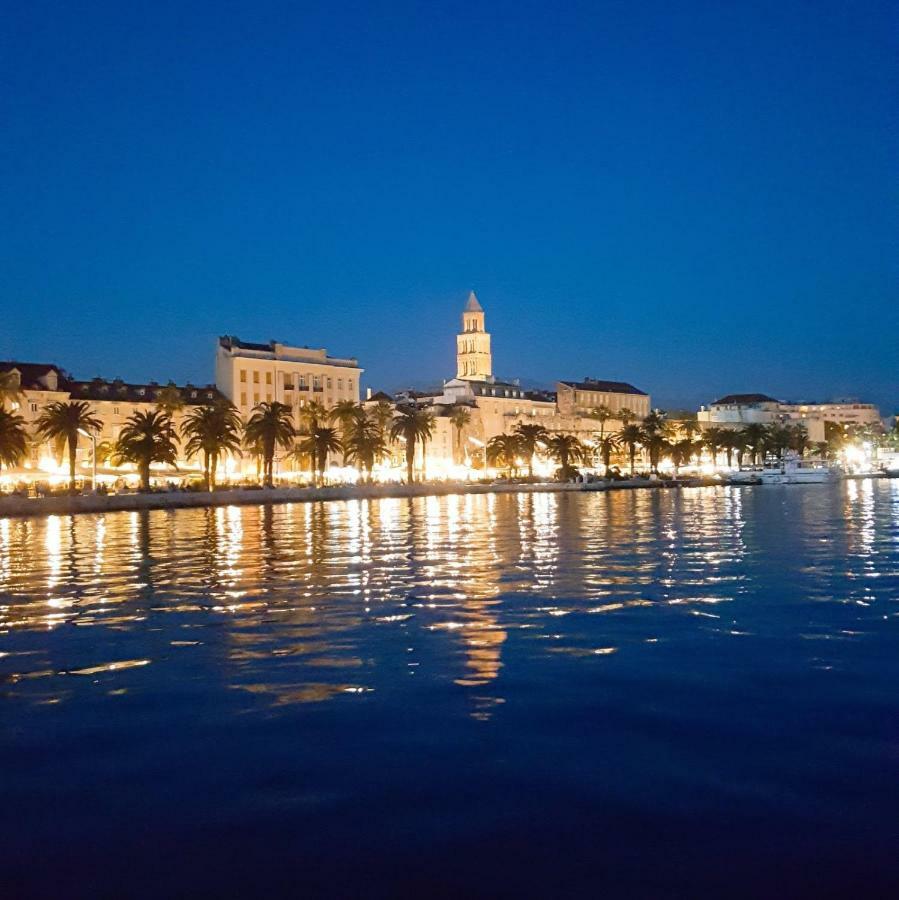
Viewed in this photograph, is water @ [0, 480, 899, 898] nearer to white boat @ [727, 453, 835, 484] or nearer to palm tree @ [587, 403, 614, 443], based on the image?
white boat @ [727, 453, 835, 484]

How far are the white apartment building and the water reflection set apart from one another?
254 ft

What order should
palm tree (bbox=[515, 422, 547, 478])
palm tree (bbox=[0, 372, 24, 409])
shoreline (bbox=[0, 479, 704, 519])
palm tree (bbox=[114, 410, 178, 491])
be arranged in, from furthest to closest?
palm tree (bbox=[515, 422, 547, 478]), palm tree (bbox=[114, 410, 178, 491]), palm tree (bbox=[0, 372, 24, 409]), shoreline (bbox=[0, 479, 704, 519])

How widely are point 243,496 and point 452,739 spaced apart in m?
77.6

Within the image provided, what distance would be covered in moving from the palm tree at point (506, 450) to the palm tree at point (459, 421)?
34.7ft

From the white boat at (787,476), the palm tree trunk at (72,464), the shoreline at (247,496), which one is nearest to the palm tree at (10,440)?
the shoreline at (247,496)

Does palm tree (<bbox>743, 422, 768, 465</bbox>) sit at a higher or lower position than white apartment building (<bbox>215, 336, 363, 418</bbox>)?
lower

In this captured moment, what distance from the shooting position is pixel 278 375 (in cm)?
12450

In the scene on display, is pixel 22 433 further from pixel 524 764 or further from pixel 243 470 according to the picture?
pixel 524 764

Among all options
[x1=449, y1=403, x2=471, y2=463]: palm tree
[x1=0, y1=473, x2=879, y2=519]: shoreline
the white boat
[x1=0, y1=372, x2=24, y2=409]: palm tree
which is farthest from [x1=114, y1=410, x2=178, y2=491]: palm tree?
the white boat

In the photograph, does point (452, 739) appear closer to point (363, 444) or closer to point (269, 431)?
point (269, 431)

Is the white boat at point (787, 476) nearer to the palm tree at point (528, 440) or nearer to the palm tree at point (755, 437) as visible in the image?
the palm tree at point (755, 437)

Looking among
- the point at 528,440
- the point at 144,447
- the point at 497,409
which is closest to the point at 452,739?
the point at 144,447

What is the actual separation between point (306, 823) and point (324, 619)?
10817mm

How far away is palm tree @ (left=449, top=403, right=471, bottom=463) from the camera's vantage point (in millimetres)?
151413
